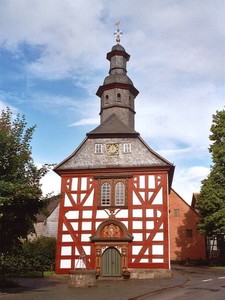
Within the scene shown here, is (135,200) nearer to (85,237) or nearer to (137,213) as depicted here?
(137,213)

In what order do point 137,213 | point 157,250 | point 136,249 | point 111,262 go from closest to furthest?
point 157,250 < point 136,249 < point 111,262 < point 137,213

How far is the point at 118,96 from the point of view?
3259cm

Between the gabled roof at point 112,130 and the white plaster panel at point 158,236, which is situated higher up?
the gabled roof at point 112,130

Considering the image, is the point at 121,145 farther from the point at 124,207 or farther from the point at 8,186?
the point at 8,186

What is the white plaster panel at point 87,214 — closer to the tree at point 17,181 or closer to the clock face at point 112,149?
the clock face at point 112,149

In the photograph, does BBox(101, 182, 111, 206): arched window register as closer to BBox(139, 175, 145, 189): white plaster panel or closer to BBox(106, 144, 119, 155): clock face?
BBox(139, 175, 145, 189): white plaster panel

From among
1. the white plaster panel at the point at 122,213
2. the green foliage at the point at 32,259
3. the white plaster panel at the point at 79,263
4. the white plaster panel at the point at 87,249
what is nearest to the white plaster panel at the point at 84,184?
the white plaster panel at the point at 122,213

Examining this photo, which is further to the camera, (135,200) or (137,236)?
(135,200)

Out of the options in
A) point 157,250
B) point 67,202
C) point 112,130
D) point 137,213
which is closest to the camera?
point 157,250

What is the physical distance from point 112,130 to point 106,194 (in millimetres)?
5280

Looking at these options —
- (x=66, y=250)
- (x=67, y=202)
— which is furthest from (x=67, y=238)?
(x=67, y=202)

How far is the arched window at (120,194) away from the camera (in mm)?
26312

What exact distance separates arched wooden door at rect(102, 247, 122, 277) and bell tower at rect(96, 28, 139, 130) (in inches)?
415

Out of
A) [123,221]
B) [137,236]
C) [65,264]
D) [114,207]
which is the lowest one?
[65,264]
